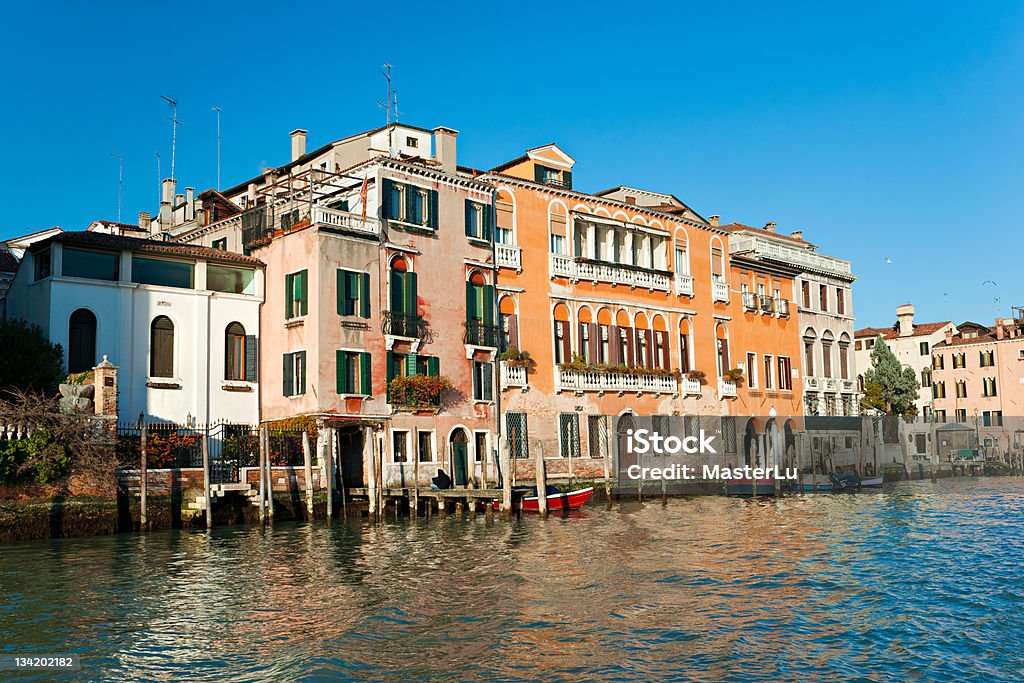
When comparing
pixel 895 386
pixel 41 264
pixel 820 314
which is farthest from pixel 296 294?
pixel 895 386

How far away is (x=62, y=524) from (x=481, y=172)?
18.1 m

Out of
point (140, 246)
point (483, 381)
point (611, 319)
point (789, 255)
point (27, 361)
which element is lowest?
point (483, 381)

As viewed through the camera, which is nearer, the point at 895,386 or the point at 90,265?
the point at 90,265

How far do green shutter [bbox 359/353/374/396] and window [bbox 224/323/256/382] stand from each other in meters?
3.21

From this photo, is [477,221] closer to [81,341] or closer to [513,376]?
[513,376]

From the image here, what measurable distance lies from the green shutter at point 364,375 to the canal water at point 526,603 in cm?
547

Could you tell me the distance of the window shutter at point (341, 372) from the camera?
28.7 m

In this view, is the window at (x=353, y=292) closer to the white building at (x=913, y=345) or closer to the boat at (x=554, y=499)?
the boat at (x=554, y=499)

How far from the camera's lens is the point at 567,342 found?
115ft

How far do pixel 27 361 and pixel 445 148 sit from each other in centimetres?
1483

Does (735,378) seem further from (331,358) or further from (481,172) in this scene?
(331,358)

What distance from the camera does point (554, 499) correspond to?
29016mm

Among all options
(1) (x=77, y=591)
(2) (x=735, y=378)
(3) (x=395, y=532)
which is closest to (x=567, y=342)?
(2) (x=735, y=378)

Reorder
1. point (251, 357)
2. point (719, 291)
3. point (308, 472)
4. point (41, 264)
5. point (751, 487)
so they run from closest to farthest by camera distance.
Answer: point (308, 472), point (41, 264), point (251, 357), point (751, 487), point (719, 291)
